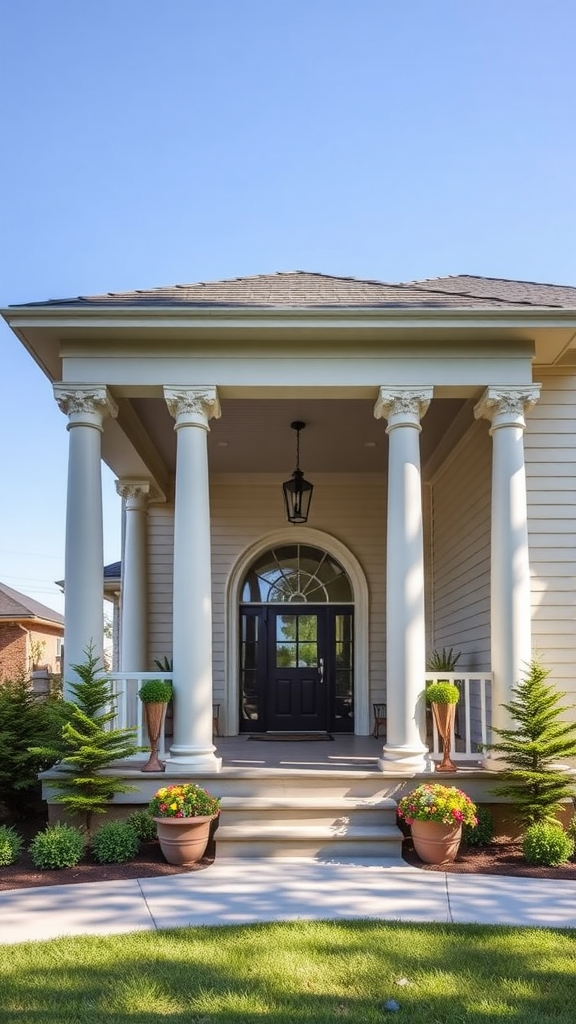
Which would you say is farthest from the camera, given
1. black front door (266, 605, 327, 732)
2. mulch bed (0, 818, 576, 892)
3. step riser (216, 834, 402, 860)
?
black front door (266, 605, 327, 732)

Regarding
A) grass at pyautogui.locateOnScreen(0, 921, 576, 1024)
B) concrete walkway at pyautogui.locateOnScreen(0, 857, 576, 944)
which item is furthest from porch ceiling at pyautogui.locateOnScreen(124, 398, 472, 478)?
grass at pyautogui.locateOnScreen(0, 921, 576, 1024)

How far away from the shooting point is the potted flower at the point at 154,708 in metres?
6.20

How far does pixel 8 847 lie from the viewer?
5500mm

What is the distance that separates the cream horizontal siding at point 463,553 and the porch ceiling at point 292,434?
44 centimetres

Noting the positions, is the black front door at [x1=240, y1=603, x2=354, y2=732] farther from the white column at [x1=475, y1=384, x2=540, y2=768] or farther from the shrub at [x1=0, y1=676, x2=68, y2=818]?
A: the white column at [x1=475, y1=384, x2=540, y2=768]

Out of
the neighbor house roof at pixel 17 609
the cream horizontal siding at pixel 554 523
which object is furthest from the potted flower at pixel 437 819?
the neighbor house roof at pixel 17 609

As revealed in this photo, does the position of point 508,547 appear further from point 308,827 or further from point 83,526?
point 83,526

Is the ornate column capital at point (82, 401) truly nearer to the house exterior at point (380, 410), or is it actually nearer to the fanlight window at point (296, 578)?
the house exterior at point (380, 410)

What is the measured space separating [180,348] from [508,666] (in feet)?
13.0

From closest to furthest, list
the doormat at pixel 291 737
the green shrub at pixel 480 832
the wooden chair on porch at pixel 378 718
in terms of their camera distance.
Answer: the green shrub at pixel 480 832, the doormat at pixel 291 737, the wooden chair on porch at pixel 378 718

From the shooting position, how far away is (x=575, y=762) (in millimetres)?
6695

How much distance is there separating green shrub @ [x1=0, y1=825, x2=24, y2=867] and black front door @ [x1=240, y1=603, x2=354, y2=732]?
5.38 meters

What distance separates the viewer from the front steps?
5.81 m

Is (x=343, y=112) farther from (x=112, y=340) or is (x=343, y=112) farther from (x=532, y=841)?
(x=532, y=841)
